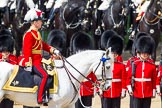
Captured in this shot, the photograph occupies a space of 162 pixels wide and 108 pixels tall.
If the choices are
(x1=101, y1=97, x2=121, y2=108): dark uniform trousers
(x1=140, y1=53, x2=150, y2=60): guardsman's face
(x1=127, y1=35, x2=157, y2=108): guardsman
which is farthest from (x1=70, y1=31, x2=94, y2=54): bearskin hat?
(x1=127, y1=35, x2=157, y2=108): guardsman

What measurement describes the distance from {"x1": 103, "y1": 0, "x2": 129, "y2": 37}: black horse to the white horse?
24.9 feet

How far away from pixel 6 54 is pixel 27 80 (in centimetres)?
151

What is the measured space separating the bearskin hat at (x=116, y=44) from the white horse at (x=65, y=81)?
156 cm

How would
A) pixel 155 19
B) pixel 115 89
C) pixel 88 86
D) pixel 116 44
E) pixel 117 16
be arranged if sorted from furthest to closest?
pixel 117 16, pixel 155 19, pixel 116 44, pixel 115 89, pixel 88 86

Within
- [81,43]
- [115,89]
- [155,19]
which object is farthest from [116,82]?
[155,19]

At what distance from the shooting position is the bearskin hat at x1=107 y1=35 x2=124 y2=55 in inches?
474

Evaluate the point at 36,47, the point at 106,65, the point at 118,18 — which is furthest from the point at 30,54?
the point at 118,18

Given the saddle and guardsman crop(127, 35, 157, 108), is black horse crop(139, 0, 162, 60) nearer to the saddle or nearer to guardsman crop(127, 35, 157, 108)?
guardsman crop(127, 35, 157, 108)

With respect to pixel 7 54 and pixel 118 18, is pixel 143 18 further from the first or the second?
pixel 7 54

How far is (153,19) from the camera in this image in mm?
16500

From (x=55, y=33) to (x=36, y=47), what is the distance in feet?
12.1

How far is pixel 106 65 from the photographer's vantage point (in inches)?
403

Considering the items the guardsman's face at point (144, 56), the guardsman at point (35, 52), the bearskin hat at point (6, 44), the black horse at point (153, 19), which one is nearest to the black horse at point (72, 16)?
the black horse at point (153, 19)

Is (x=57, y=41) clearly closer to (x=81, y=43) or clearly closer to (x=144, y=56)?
(x=81, y=43)
